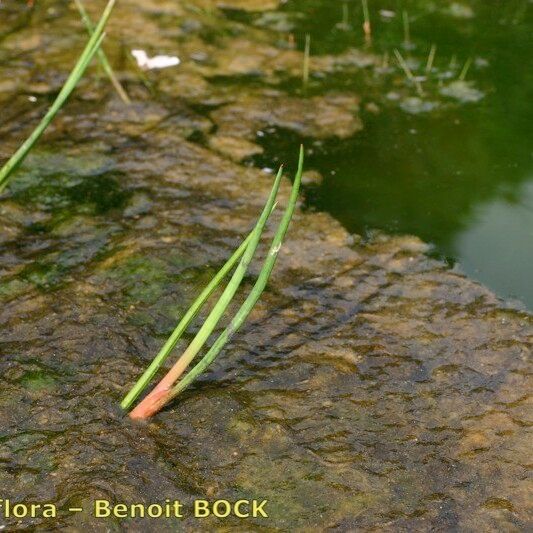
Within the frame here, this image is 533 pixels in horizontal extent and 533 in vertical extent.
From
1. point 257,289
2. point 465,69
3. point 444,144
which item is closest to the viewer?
point 257,289

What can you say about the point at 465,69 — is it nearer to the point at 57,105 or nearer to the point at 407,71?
the point at 407,71

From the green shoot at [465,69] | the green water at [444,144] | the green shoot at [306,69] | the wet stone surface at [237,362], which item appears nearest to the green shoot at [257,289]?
the wet stone surface at [237,362]

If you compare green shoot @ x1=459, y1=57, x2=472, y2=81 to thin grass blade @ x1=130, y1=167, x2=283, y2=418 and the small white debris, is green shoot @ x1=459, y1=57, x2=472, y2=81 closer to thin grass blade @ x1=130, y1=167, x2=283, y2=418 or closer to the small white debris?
the small white debris

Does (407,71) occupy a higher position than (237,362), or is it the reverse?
(407,71)

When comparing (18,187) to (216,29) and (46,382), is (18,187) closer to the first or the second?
(46,382)

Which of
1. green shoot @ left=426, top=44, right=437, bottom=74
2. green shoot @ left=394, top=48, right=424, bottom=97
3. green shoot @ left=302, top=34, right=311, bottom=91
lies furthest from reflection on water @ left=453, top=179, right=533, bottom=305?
green shoot @ left=302, top=34, right=311, bottom=91

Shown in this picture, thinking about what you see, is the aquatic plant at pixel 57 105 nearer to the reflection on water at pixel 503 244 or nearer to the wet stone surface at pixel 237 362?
the wet stone surface at pixel 237 362

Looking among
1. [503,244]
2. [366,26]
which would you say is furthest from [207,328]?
[366,26]

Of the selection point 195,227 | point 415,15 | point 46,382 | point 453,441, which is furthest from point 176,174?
point 415,15
